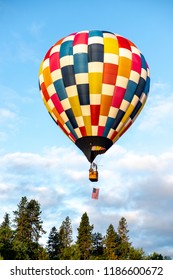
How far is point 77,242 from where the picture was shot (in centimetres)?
8581

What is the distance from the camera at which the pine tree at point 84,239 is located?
85.0m

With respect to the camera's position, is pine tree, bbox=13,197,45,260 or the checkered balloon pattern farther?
pine tree, bbox=13,197,45,260

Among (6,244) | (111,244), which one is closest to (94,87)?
(6,244)

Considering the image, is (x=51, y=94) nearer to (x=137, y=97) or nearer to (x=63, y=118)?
(x=63, y=118)

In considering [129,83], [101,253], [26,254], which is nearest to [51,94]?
[129,83]

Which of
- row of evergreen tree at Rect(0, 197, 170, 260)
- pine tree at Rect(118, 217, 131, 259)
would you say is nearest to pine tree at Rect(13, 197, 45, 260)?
row of evergreen tree at Rect(0, 197, 170, 260)

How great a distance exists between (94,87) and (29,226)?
49519mm

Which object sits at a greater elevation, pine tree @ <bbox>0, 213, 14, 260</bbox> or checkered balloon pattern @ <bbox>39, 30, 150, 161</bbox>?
checkered balloon pattern @ <bbox>39, 30, 150, 161</bbox>

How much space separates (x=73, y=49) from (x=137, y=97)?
18.9ft

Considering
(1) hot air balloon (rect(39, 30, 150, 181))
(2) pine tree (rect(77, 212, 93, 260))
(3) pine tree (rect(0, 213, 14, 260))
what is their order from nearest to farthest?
1. (1) hot air balloon (rect(39, 30, 150, 181))
2. (3) pine tree (rect(0, 213, 14, 260))
3. (2) pine tree (rect(77, 212, 93, 260))

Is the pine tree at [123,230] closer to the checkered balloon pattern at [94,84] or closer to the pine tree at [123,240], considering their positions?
the pine tree at [123,240]

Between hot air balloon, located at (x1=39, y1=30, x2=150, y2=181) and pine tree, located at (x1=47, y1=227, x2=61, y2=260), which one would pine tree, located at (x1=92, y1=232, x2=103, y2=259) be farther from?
hot air balloon, located at (x1=39, y1=30, x2=150, y2=181)

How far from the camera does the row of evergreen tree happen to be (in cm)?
7150

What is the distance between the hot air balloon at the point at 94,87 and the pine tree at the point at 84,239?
167 feet
